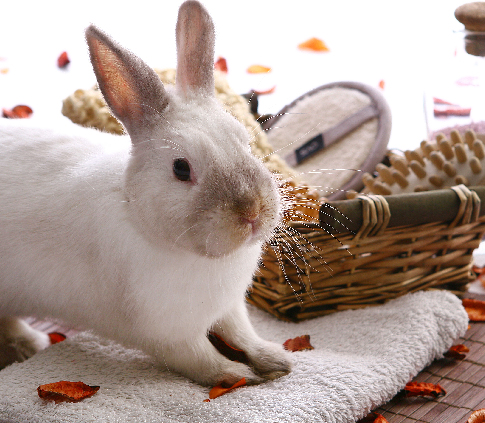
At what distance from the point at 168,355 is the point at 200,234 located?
11.1 inches

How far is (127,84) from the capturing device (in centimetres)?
86

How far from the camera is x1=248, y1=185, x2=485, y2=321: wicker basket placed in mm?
1173

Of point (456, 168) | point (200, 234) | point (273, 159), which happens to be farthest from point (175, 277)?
point (456, 168)

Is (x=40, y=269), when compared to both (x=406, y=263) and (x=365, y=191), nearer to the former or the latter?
(x=406, y=263)

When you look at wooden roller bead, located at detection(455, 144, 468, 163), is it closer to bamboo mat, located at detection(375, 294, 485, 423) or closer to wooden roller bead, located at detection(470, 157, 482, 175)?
wooden roller bead, located at detection(470, 157, 482, 175)

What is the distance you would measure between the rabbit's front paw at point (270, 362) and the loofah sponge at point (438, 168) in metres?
0.56

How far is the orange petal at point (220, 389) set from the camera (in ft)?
3.08

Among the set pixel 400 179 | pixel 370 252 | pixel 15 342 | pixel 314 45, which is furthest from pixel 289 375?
pixel 314 45

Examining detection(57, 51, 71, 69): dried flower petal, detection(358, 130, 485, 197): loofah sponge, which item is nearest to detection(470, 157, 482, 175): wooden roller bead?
detection(358, 130, 485, 197): loofah sponge

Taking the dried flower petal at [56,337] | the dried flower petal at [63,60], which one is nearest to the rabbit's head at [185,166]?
the dried flower petal at [56,337]

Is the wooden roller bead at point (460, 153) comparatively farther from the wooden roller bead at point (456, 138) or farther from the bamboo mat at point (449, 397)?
the bamboo mat at point (449, 397)

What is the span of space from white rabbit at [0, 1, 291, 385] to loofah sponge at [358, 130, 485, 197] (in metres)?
0.61

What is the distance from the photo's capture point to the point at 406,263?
126 cm

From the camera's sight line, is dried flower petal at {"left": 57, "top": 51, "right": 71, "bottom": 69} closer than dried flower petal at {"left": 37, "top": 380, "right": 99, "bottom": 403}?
No
